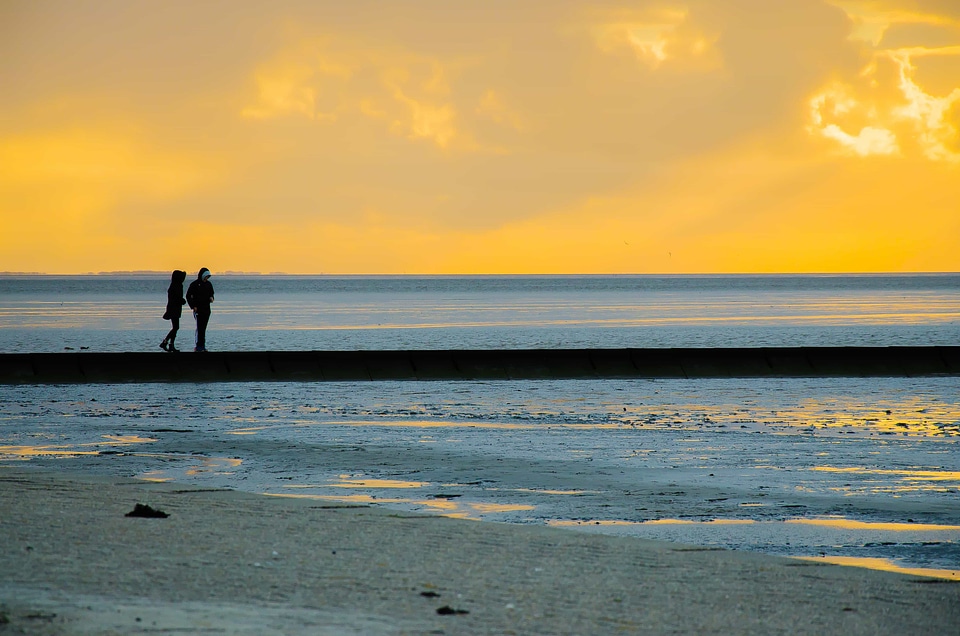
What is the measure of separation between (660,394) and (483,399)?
132 inches

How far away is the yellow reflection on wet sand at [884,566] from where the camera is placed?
22.6ft

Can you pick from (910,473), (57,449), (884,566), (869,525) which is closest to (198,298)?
(57,449)

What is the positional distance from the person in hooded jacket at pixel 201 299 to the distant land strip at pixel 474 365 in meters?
1.19

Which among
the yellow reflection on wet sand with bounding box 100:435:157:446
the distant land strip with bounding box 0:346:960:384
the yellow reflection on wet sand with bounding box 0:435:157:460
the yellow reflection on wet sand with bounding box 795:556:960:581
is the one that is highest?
the distant land strip with bounding box 0:346:960:384

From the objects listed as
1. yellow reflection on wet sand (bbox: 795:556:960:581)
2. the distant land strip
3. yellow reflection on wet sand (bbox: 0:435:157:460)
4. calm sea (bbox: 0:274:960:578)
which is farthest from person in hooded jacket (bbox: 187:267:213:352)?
yellow reflection on wet sand (bbox: 795:556:960:581)

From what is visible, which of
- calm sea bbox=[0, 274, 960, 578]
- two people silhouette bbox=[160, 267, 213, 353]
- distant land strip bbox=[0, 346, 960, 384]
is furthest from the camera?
two people silhouette bbox=[160, 267, 213, 353]

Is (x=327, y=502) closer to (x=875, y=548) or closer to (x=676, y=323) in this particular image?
(x=875, y=548)

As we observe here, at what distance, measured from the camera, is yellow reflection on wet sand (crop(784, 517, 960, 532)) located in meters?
Answer: 8.25

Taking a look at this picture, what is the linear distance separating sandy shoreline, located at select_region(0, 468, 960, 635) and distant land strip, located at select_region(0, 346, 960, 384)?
14.4 m

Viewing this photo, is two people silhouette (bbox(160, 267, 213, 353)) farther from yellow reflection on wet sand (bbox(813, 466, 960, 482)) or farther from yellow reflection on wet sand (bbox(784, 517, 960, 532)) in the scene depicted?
yellow reflection on wet sand (bbox(784, 517, 960, 532))

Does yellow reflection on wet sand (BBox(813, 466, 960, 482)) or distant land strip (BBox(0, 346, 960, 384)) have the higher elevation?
distant land strip (BBox(0, 346, 960, 384))

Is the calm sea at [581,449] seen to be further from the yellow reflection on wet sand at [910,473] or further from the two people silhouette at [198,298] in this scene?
the two people silhouette at [198,298]

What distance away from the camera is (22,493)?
8688mm

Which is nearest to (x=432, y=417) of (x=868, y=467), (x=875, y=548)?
(x=868, y=467)
